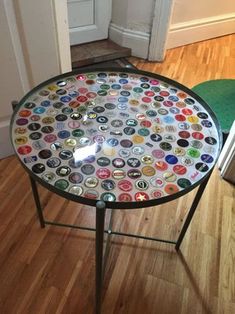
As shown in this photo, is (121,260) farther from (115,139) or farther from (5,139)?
(5,139)

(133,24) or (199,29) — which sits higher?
(133,24)

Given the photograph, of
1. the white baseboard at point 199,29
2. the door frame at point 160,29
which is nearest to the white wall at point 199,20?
the white baseboard at point 199,29

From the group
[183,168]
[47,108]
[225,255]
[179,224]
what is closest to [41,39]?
[47,108]

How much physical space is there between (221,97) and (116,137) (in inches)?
49.9

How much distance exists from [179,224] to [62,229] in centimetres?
48

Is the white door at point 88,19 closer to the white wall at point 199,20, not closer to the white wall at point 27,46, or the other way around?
the white wall at point 199,20

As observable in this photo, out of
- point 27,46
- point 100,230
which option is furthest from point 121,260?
point 27,46

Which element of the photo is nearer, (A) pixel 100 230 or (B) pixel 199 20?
(A) pixel 100 230

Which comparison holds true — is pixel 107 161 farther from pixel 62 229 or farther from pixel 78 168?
pixel 62 229

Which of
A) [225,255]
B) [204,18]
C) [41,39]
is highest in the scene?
[41,39]

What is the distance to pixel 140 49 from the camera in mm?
2078

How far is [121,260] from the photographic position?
1.06m

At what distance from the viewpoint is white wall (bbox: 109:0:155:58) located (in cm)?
188

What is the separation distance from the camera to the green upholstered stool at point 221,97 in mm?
1630
